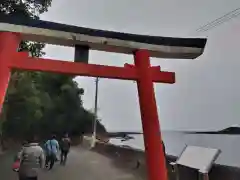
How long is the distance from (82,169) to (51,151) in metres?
0.24

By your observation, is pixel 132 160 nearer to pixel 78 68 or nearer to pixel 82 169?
pixel 82 169

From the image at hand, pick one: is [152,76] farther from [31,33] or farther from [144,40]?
[31,33]

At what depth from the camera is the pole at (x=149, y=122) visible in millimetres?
1631

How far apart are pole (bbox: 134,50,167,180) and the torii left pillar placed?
0.67 meters

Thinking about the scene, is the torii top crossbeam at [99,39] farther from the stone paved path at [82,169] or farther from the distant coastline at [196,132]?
the stone paved path at [82,169]

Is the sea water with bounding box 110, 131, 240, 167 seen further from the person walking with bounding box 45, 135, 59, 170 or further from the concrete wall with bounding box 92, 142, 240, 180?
the person walking with bounding box 45, 135, 59, 170

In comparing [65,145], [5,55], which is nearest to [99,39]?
[5,55]

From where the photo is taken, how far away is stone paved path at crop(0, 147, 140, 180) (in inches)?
76.8

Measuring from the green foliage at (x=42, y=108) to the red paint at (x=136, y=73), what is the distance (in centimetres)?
51

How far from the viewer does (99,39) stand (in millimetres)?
1665

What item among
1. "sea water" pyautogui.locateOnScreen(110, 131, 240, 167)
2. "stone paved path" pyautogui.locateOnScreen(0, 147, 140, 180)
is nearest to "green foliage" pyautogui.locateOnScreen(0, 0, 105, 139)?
"stone paved path" pyautogui.locateOnScreen(0, 147, 140, 180)

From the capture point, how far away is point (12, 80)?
205 centimetres

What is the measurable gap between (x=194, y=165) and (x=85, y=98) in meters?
0.87

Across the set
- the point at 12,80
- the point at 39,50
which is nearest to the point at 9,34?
the point at 12,80
